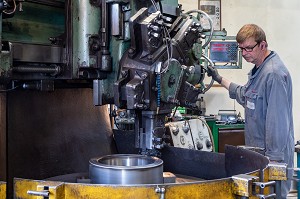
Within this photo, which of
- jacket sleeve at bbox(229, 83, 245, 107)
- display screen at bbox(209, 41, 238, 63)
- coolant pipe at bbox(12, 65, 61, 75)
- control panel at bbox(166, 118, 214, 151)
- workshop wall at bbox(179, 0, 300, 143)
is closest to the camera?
coolant pipe at bbox(12, 65, 61, 75)

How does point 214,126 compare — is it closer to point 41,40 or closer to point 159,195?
point 41,40

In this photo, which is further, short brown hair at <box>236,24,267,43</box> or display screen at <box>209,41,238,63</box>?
display screen at <box>209,41,238,63</box>

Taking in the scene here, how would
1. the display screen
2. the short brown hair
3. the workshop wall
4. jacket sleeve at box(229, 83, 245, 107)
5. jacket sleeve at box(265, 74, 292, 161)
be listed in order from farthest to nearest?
the workshop wall
the display screen
jacket sleeve at box(229, 83, 245, 107)
the short brown hair
jacket sleeve at box(265, 74, 292, 161)

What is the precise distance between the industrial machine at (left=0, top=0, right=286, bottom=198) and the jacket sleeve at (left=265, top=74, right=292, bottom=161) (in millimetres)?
458

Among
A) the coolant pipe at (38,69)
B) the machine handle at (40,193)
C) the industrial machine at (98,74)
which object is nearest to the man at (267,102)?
the industrial machine at (98,74)

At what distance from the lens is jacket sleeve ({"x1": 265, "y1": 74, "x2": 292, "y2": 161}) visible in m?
1.96

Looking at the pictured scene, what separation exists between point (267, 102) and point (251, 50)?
316mm

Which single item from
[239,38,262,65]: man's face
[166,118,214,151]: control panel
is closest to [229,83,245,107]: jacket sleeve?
[239,38,262,65]: man's face

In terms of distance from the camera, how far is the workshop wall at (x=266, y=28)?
426 centimetres

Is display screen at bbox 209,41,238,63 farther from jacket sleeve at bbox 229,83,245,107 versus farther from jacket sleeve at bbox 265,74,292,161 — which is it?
jacket sleeve at bbox 265,74,292,161

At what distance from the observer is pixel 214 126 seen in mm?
3316

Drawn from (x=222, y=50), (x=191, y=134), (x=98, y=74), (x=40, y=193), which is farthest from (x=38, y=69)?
(x=222, y=50)

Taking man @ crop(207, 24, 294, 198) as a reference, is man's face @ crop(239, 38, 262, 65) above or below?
above

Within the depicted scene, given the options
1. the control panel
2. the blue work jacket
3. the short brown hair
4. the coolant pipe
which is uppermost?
the short brown hair
